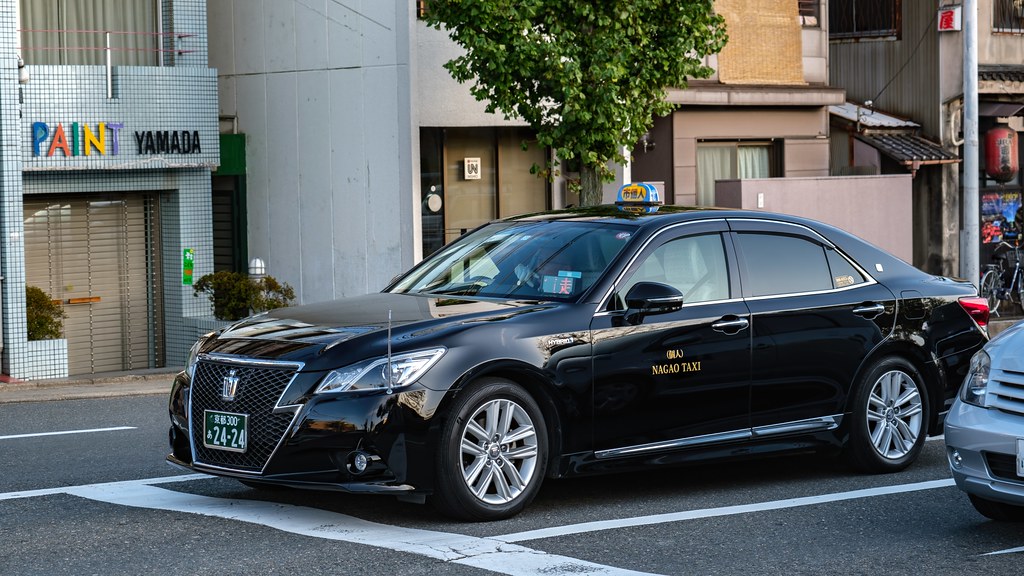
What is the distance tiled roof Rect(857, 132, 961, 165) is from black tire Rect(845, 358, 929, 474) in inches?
668

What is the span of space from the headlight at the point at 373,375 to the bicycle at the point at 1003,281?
2035cm

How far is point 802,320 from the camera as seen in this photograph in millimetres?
8469

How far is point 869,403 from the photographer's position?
346 inches

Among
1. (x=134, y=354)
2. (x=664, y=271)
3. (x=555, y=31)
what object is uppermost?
(x=555, y=31)

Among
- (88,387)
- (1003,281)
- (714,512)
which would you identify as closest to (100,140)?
(88,387)

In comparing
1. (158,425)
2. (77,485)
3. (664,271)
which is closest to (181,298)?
(158,425)

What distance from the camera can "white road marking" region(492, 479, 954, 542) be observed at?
Answer: 703 cm

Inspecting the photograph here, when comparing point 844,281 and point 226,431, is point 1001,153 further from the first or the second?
point 226,431

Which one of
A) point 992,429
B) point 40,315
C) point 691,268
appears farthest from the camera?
point 40,315

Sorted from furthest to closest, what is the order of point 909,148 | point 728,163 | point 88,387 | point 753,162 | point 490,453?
1. point 909,148
2. point 753,162
3. point 728,163
4. point 88,387
5. point 490,453

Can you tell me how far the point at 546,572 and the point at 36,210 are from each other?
1478 centimetres

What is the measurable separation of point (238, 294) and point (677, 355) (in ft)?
38.1

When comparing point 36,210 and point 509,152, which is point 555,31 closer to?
point 509,152

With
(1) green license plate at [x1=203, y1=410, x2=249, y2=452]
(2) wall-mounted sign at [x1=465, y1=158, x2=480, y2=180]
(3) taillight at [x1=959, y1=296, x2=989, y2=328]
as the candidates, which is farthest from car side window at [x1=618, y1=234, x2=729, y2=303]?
(2) wall-mounted sign at [x1=465, y1=158, x2=480, y2=180]
